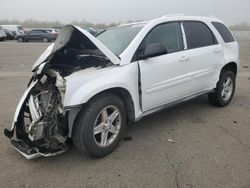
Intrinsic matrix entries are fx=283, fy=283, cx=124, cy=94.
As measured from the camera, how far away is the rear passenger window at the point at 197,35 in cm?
486

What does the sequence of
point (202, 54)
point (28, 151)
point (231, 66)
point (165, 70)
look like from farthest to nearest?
point (231, 66) → point (202, 54) → point (165, 70) → point (28, 151)

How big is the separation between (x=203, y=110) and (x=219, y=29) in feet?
5.36

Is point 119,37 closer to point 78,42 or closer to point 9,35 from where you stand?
point 78,42

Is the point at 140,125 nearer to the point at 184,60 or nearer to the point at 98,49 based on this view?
the point at 184,60

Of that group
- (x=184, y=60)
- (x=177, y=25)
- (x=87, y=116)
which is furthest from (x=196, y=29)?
(x=87, y=116)

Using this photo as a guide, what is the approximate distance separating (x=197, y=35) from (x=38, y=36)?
103ft

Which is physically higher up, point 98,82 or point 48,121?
point 98,82

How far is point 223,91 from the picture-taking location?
577 cm

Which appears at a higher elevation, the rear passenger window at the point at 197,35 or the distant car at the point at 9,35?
the rear passenger window at the point at 197,35

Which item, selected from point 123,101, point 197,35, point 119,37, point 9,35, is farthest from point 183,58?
point 9,35

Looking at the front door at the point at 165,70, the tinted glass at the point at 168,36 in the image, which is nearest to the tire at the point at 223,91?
the front door at the point at 165,70

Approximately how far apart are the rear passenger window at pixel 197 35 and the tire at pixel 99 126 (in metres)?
1.87

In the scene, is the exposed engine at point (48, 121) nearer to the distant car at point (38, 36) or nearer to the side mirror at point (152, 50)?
the side mirror at point (152, 50)

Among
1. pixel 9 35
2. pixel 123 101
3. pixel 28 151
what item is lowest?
pixel 9 35
